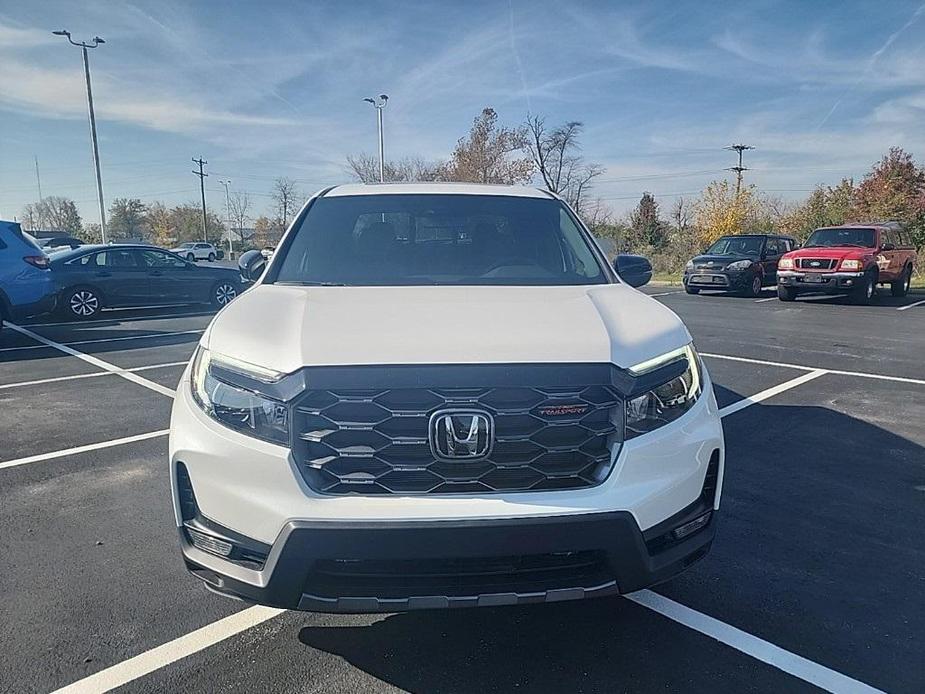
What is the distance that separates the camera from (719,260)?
57.6ft

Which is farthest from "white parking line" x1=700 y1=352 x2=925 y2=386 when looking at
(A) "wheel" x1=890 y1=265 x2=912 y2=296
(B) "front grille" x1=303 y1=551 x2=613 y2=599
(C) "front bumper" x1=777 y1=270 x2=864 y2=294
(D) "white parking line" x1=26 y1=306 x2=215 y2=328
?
(A) "wheel" x1=890 y1=265 x2=912 y2=296

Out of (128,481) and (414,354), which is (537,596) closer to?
(414,354)

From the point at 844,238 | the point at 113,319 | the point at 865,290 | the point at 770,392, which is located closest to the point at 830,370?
the point at 770,392

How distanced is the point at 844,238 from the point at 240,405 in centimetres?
1716

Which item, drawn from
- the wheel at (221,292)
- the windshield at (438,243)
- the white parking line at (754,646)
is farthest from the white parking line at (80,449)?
the wheel at (221,292)

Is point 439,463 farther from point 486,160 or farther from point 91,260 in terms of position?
point 486,160

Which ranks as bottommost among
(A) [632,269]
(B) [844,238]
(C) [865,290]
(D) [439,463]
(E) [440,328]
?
(C) [865,290]

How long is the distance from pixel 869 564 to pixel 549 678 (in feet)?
5.89

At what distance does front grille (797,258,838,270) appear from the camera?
15.0 meters

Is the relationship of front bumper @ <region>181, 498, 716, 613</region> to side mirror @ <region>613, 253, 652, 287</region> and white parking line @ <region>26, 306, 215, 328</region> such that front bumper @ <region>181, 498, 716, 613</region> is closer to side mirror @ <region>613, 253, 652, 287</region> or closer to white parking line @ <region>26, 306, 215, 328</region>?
side mirror @ <region>613, 253, 652, 287</region>

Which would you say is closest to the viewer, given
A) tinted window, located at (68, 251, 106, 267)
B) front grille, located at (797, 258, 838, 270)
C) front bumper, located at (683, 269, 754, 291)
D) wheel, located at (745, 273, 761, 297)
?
tinted window, located at (68, 251, 106, 267)

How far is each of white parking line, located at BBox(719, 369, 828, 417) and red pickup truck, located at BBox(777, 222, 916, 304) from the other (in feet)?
28.6

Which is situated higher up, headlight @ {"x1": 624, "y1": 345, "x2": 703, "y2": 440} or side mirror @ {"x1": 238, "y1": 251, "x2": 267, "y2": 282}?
side mirror @ {"x1": 238, "y1": 251, "x2": 267, "y2": 282}

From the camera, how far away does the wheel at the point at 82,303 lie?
1238 cm
